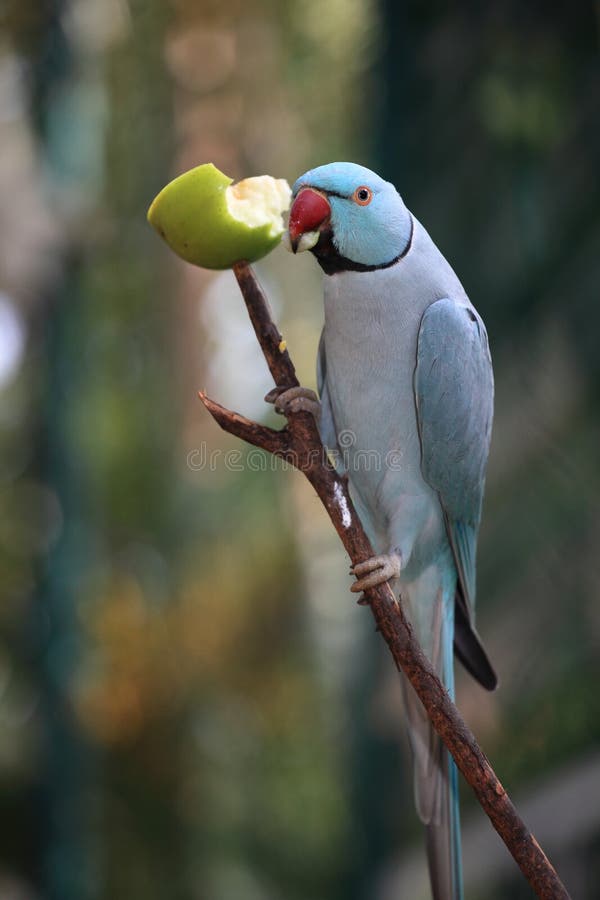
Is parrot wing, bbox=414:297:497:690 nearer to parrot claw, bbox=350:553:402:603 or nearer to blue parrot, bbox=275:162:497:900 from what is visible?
blue parrot, bbox=275:162:497:900

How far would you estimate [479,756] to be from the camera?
0.61 metres

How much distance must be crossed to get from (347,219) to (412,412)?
8.7 inches

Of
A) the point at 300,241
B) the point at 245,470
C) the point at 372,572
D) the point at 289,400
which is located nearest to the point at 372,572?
the point at 372,572

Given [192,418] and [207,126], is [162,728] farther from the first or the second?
[207,126]

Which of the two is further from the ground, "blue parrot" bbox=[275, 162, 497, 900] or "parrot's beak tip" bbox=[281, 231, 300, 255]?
"parrot's beak tip" bbox=[281, 231, 300, 255]

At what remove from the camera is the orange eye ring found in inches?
29.0

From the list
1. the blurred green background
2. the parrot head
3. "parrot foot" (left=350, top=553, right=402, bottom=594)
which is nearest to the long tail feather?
"parrot foot" (left=350, top=553, right=402, bottom=594)

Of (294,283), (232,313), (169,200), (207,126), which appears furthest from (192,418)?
(169,200)

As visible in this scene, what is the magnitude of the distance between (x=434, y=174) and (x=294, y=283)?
58 cm

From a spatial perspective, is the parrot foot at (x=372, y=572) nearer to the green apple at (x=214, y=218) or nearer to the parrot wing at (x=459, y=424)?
the parrot wing at (x=459, y=424)

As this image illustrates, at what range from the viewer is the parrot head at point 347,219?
0.73 m

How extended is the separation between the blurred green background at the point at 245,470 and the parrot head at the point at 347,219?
706 millimetres

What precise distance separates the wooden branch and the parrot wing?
0.15 m

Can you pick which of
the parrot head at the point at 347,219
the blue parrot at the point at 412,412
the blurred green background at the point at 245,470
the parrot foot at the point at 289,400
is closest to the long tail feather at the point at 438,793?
the blue parrot at the point at 412,412
